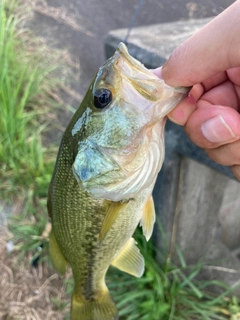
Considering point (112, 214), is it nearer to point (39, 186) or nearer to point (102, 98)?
Result: point (102, 98)

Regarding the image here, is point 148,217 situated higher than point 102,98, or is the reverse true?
point 102,98

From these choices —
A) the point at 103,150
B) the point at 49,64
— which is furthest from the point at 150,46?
the point at 49,64

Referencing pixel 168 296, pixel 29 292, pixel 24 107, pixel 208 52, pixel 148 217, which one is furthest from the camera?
pixel 24 107

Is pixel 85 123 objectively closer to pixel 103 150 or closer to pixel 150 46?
pixel 103 150

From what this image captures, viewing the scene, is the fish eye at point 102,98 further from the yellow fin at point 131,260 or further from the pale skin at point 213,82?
the yellow fin at point 131,260

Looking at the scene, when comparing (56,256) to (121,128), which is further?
(56,256)

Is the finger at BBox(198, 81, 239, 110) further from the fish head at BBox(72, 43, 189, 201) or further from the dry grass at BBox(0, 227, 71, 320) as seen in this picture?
the dry grass at BBox(0, 227, 71, 320)

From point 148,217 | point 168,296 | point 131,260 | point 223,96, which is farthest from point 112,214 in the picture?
point 168,296
